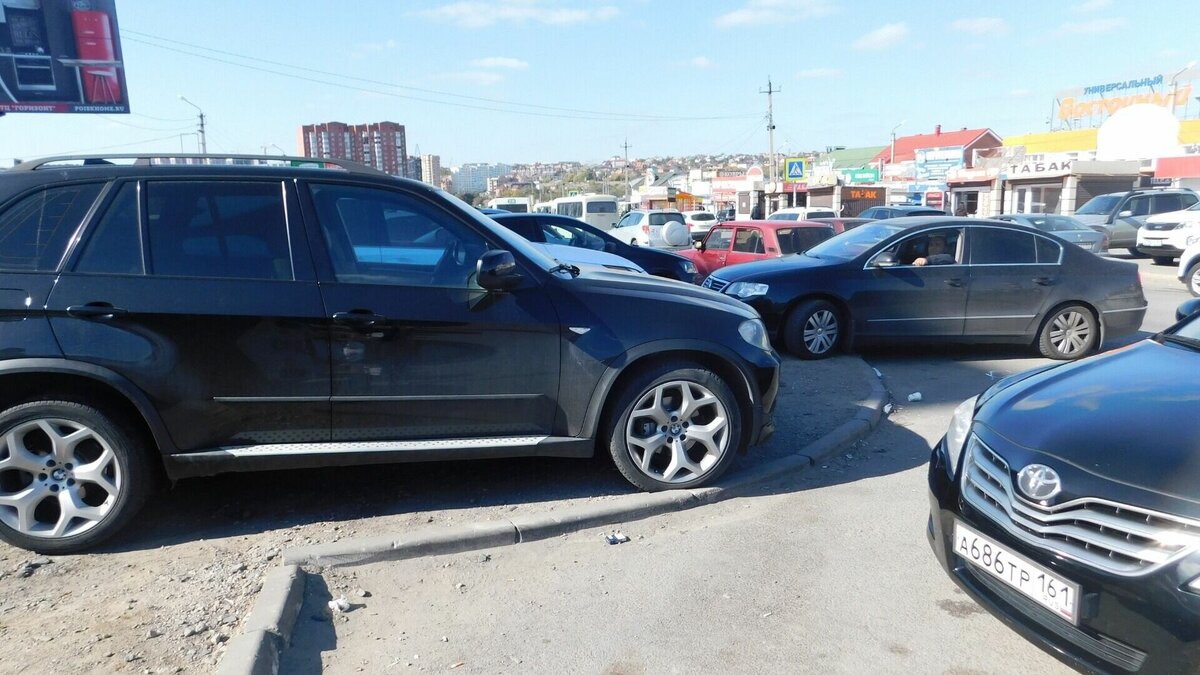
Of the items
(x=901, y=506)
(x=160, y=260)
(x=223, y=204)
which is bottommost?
(x=901, y=506)

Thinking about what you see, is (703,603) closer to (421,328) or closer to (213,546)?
(421,328)

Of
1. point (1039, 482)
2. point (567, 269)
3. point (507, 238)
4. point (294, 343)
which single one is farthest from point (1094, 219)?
point (294, 343)

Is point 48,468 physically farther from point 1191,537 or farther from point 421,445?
point 1191,537

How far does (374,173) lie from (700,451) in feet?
7.70

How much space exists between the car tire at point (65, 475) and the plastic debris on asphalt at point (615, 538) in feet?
7.42

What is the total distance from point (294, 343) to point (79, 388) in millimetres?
991

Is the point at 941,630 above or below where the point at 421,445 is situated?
below

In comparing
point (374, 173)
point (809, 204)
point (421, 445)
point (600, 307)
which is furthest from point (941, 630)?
point (809, 204)

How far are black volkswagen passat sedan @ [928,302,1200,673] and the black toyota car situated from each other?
808 cm

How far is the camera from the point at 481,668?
3.01m

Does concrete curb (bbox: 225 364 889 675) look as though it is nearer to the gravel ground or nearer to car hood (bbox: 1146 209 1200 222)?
the gravel ground

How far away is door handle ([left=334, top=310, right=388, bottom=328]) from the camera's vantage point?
3977mm

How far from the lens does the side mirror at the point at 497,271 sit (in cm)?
411

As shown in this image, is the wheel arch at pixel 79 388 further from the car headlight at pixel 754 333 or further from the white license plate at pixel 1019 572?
the white license plate at pixel 1019 572
